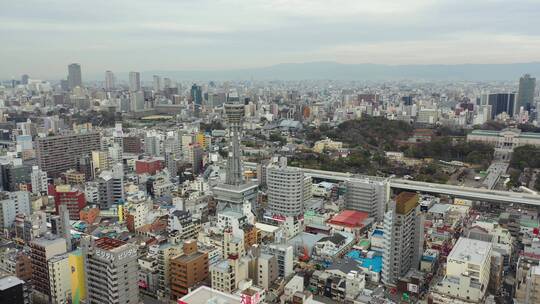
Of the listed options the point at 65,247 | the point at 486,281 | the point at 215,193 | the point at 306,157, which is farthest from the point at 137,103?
the point at 486,281

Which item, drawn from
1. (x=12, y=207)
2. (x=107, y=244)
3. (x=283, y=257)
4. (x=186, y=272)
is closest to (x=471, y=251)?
(x=283, y=257)

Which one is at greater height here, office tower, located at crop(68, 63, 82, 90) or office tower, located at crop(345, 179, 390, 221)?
office tower, located at crop(68, 63, 82, 90)

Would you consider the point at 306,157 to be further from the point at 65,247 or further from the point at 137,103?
the point at 137,103

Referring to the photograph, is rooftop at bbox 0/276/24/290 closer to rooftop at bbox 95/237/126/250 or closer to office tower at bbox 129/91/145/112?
rooftop at bbox 95/237/126/250

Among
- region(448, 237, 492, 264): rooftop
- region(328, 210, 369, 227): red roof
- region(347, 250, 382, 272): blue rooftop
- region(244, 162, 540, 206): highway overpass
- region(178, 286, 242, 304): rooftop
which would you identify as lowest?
region(347, 250, 382, 272): blue rooftop

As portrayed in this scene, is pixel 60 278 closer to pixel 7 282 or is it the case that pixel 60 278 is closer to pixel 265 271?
pixel 7 282

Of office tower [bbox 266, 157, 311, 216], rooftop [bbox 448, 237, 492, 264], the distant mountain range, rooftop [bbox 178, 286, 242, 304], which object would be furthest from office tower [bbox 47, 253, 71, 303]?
the distant mountain range

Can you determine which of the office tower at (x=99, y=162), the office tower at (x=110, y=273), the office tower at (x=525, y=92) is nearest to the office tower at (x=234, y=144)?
the office tower at (x=99, y=162)

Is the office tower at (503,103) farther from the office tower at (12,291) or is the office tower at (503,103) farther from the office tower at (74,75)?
the office tower at (74,75)
